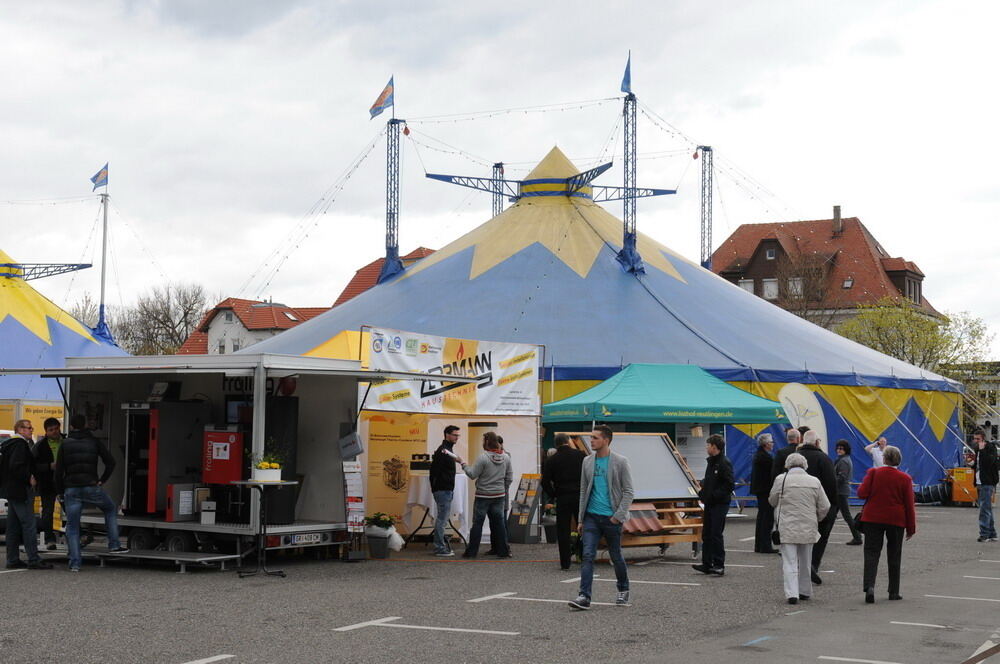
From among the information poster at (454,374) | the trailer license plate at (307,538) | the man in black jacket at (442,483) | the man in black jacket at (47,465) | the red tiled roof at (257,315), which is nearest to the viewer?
the trailer license plate at (307,538)

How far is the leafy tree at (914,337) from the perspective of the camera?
4816 centimetres

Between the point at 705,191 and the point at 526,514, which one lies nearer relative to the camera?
the point at 526,514

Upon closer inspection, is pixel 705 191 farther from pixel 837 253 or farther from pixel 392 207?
pixel 837 253

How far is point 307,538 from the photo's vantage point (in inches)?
547

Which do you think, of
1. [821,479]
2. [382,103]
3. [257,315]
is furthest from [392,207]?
[257,315]

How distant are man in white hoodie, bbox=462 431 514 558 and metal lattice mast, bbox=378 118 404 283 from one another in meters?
16.6

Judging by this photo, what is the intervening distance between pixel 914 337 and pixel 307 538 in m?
38.9

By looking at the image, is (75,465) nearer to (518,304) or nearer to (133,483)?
(133,483)

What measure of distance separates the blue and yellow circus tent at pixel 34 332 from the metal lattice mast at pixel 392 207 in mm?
7145

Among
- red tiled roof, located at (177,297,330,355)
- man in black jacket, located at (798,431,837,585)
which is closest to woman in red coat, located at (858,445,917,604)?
man in black jacket, located at (798,431,837,585)

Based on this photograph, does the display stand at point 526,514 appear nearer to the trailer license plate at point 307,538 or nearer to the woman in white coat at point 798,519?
the trailer license plate at point 307,538

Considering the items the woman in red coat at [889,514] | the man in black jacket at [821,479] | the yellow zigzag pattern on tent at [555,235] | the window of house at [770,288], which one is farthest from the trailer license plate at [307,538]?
the window of house at [770,288]

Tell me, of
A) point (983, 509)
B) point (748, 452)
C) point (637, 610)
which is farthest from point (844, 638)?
point (748, 452)

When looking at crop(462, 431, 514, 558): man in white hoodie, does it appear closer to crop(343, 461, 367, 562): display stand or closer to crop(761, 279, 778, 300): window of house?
crop(343, 461, 367, 562): display stand
